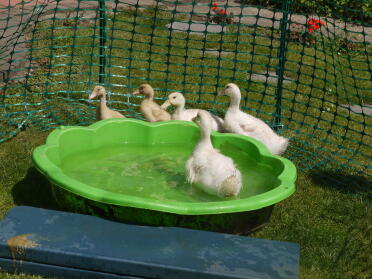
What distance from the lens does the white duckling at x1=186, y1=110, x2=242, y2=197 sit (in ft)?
14.7

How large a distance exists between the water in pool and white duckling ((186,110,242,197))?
125 mm

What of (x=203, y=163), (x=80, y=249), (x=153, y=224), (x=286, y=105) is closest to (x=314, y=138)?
(x=286, y=105)

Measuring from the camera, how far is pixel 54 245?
3.69m

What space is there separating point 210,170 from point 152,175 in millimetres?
773

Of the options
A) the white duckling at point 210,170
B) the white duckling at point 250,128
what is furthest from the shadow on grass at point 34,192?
the white duckling at point 250,128

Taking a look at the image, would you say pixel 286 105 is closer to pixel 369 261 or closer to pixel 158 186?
pixel 158 186

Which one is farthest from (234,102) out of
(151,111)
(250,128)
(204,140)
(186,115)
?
(204,140)

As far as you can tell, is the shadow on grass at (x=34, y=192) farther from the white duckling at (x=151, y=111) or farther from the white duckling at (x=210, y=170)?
the white duckling at (x=151, y=111)

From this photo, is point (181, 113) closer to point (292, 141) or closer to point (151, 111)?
point (151, 111)

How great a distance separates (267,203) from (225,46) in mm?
5264

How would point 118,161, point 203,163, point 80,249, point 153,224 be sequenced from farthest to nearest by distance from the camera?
point 118,161 < point 203,163 < point 153,224 < point 80,249

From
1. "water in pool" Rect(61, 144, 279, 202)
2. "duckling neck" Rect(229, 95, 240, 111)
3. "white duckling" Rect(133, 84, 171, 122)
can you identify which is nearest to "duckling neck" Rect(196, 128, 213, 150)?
"water in pool" Rect(61, 144, 279, 202)

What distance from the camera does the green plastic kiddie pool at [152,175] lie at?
3979 millimetres

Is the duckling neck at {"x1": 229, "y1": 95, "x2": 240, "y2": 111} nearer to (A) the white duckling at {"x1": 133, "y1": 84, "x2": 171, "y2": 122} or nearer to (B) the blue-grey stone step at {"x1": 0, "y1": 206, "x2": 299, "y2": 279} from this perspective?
(A) the white duckling at {"x1": 133, "y1": 84, "x2": 171, "y2": 122}
